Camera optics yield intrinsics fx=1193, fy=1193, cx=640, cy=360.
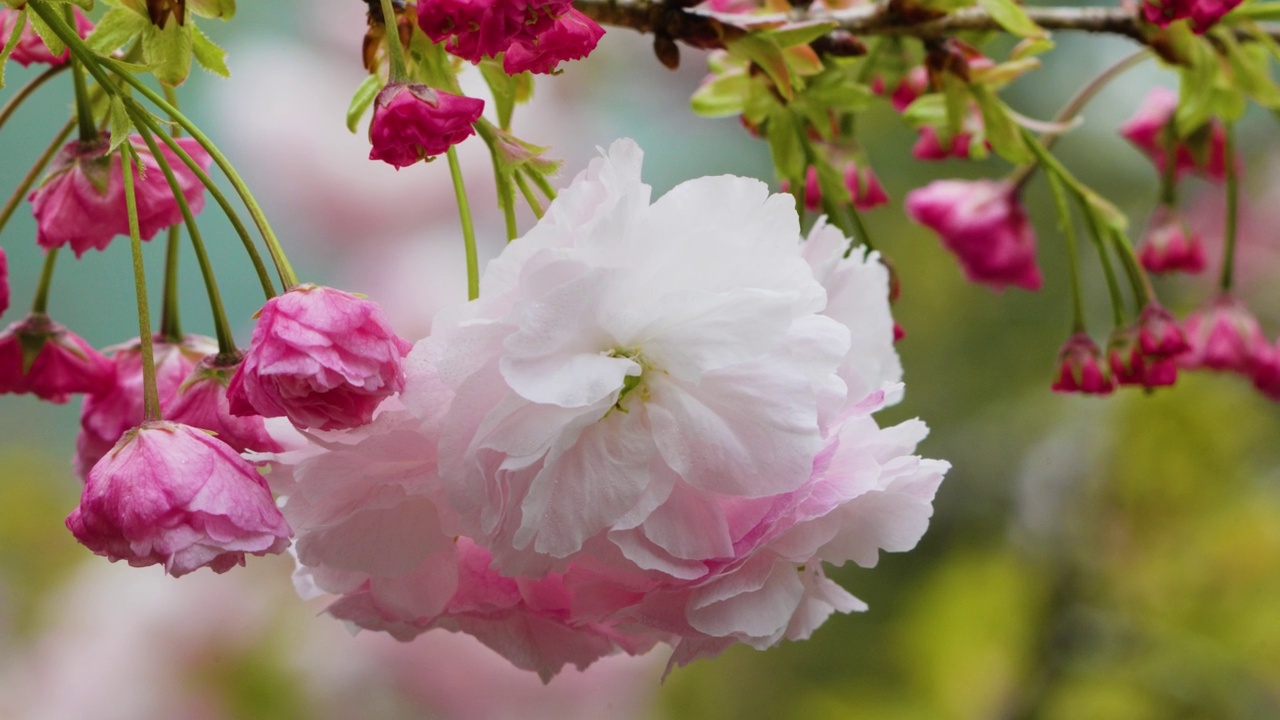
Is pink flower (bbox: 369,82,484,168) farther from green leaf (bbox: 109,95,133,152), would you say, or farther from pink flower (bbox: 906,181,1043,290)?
pink flower (bbox: 906,181,1043,290)

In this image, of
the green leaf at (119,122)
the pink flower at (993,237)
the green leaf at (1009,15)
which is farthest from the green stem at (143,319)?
the pink flower at (993,237)

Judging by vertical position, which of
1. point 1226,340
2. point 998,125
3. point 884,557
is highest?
point 998,125

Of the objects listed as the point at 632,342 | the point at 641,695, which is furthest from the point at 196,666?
the point at 632,342

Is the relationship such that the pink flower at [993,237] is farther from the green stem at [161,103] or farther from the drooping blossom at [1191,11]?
the green stem at [161,103]

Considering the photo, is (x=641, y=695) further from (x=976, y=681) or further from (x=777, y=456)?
(x=777, y=456)

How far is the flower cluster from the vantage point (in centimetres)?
22

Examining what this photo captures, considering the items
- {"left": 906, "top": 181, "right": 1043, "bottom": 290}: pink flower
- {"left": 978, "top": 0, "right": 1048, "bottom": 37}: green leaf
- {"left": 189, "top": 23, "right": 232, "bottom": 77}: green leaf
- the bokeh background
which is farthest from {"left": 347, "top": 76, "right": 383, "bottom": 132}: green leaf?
the bokeh background

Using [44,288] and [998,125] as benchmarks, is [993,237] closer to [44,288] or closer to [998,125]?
[998,125]

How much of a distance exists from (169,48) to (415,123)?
8cm

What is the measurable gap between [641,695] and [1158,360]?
2.26 ft

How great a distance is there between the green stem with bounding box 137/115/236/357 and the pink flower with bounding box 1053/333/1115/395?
28 centimetres

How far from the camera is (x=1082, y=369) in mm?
409

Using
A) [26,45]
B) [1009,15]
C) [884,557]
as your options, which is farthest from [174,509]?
[884,557]

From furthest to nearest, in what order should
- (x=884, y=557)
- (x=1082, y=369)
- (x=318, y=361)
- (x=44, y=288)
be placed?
(x=884, y=557) < (x=1082, y=369) < (x=44, y=288) < (x=318, y=361)
